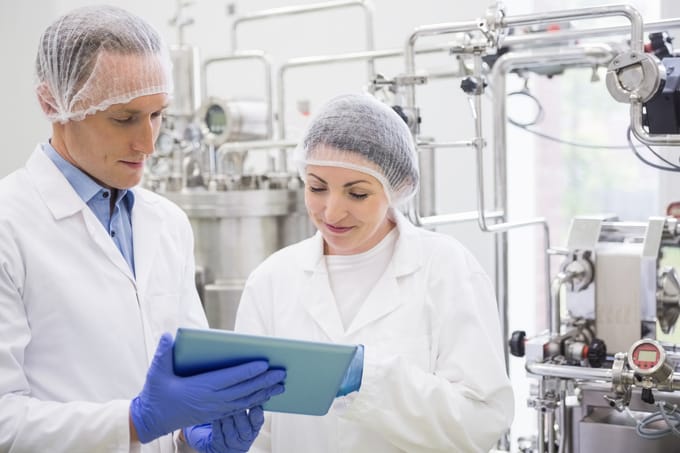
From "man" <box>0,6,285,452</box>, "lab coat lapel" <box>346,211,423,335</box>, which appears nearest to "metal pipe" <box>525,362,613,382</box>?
"lab coat lapel" <box>346,211,423,335</box>

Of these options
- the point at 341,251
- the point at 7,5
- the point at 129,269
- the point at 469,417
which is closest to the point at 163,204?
the point at 129,269

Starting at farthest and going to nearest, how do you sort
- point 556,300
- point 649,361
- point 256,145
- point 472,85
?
point 256,145, point 472,85, point 556,300, point 649,361

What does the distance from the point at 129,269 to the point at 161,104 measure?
27cm

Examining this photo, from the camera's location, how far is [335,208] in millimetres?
1345

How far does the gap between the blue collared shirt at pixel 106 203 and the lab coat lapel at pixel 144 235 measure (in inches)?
0.5

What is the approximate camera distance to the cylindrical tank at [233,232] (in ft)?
8.71

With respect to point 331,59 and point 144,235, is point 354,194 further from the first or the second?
point 331,59

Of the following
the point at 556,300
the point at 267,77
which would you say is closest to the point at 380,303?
the point at 556,300

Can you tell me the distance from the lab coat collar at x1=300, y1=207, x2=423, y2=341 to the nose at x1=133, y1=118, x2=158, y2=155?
355 mm

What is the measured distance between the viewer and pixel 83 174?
129 cm

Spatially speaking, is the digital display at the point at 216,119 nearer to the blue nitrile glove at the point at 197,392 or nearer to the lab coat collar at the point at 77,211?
the lab coat collar at the point at 77,211

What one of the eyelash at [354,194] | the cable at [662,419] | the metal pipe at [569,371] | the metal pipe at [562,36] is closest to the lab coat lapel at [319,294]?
the eyelash at [354,194]

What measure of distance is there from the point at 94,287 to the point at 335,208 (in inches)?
16.1

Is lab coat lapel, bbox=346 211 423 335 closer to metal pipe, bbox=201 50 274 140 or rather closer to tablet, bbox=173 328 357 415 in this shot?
tablet, bbox=173 328 357 415
